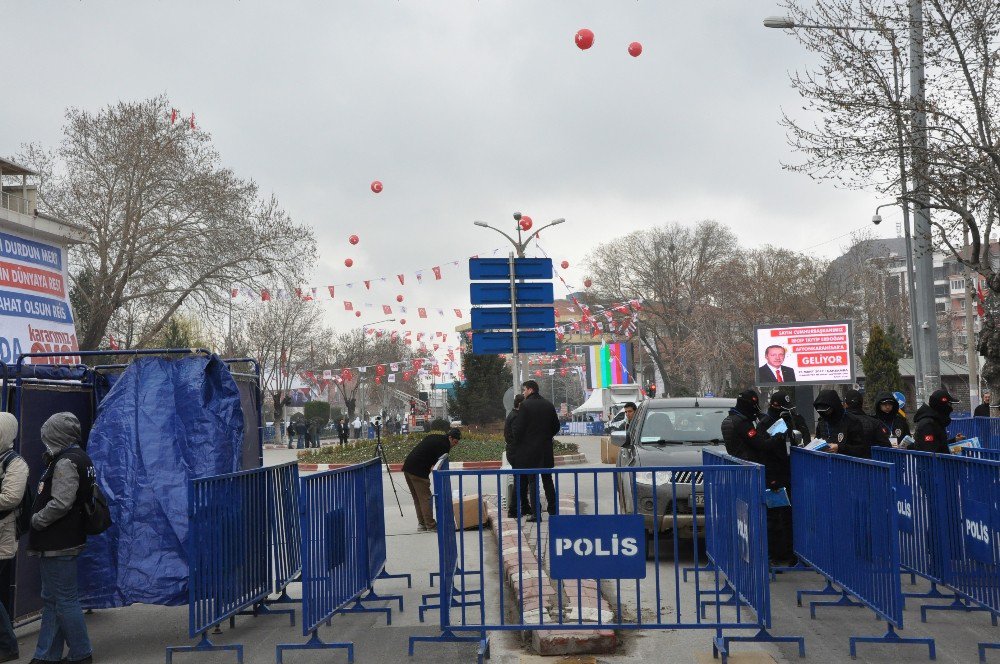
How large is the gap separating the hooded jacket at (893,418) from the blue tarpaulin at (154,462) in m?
6.58

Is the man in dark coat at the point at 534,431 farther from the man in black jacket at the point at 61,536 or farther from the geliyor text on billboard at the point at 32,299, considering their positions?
the man in black jacket at the point at 61,536

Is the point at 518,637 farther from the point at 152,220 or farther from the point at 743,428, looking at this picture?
the point at 152,220

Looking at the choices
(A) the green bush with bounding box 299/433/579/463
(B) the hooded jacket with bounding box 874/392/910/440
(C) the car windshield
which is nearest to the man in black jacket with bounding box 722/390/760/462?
(B) the hooded jacket with bounding box 874/392/910/440

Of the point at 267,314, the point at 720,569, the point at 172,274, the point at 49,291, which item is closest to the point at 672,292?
the point at 267,314

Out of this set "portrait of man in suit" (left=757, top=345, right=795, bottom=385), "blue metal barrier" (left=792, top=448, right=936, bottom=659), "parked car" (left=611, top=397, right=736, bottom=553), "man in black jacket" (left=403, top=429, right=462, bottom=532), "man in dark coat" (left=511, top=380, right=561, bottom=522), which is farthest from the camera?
"portrait of man in suit" (left=757, top=345, right=795, bottom=385)

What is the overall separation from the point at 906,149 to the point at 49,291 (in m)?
12.5

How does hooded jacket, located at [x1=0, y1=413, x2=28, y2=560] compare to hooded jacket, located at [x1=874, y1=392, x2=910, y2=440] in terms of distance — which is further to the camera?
hooded jacket, located at [x1=874, y1=392, x2=910, y2=440]

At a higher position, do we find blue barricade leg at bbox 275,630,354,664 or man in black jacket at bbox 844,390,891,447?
man in black jacket at bbox 844,390,891,447

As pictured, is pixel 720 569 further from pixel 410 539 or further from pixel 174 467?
pixel 410 539

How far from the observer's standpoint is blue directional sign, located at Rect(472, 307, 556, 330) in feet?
53.9

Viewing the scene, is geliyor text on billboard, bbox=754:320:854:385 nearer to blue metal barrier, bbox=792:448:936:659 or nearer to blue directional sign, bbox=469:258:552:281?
blue directional sign, bbox=469:258:552:281

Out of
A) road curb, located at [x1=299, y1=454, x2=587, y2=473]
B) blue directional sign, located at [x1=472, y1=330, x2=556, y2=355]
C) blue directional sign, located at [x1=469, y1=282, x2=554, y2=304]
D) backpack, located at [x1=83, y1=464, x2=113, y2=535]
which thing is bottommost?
road curb, located at [x1=299, y1=454, x2=587, y2=473]

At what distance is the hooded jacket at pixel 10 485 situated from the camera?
664 centimetres

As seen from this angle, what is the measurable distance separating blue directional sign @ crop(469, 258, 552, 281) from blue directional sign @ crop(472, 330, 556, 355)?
95 cm
